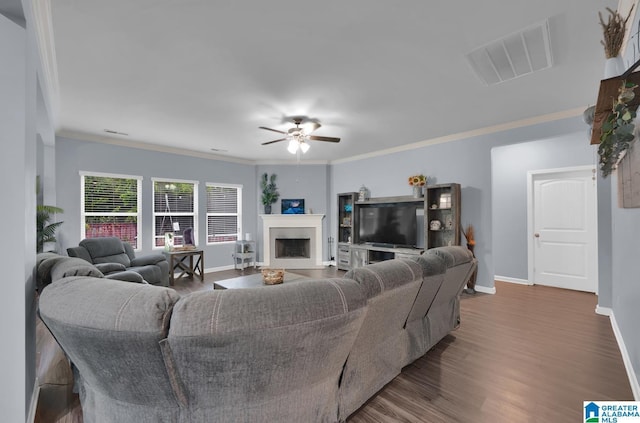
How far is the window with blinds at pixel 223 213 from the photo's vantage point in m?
6.55

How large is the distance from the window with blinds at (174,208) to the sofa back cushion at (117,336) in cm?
480

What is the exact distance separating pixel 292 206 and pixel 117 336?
5.94 meters

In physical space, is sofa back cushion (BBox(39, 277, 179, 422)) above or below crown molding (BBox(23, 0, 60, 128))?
below

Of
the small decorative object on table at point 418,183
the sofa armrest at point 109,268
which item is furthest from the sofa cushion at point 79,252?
the small decorative object on table at point 418,183

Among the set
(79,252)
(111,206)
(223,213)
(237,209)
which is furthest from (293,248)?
(79,252)

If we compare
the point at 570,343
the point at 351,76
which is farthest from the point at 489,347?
the point at 351,76

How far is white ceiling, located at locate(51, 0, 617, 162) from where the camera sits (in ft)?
6.44

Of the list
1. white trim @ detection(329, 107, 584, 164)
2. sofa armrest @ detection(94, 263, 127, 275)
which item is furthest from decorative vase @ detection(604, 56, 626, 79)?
sofa armrest @ detection(94, 263, 127, 275)

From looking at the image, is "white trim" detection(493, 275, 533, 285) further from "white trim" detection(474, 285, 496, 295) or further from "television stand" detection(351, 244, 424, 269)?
"television stand" detection(351, 244, 424, 269)

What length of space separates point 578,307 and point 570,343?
157 cm

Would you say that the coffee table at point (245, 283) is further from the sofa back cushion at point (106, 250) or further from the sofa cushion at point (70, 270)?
the sofa back cushion at point (106, 250)

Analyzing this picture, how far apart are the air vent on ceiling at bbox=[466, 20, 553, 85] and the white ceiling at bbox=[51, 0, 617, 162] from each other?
73 mm

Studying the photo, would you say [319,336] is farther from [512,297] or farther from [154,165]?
[154,165]

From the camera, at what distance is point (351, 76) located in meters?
2.84
